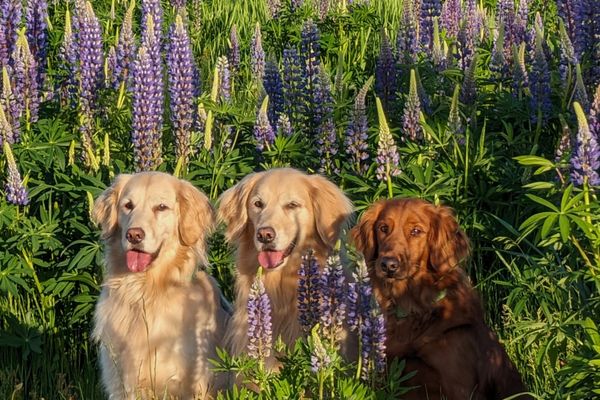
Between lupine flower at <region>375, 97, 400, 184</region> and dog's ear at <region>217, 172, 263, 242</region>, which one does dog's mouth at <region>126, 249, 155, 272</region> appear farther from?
lupine flower at <region>375, 97, 400, 184</region>

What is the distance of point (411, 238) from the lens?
17.4 ft

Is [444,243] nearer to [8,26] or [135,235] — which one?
[135,235]

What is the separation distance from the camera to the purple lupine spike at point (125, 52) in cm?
745

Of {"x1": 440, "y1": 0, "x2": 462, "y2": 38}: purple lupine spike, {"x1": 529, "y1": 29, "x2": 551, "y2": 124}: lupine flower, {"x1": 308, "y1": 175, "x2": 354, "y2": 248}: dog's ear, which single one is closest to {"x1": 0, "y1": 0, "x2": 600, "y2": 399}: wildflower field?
{"x1": 529, "y1": 29, "x2": 551, "y2": 124}: lupine flower

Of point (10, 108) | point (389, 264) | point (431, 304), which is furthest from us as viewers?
point (10, 108)

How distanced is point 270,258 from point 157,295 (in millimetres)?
603

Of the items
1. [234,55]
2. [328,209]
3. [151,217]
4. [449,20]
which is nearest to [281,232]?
[328,209]

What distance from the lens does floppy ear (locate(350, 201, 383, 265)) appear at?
17.7 feet

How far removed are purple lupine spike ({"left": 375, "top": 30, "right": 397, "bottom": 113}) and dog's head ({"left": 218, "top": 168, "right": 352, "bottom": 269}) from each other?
172 cm

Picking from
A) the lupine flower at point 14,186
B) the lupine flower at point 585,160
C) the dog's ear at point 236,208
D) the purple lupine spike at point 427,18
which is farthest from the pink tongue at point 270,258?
the purple lupine spike at point 427,18

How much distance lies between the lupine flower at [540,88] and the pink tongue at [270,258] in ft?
6.79

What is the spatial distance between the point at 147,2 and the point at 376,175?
2.37 meters

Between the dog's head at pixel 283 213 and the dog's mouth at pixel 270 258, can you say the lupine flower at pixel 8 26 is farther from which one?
the dog's mouth at pixel 270 258

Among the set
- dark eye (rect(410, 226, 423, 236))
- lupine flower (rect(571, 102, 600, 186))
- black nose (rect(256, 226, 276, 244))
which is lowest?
black nose (rect(256, 226, 276, 244))
